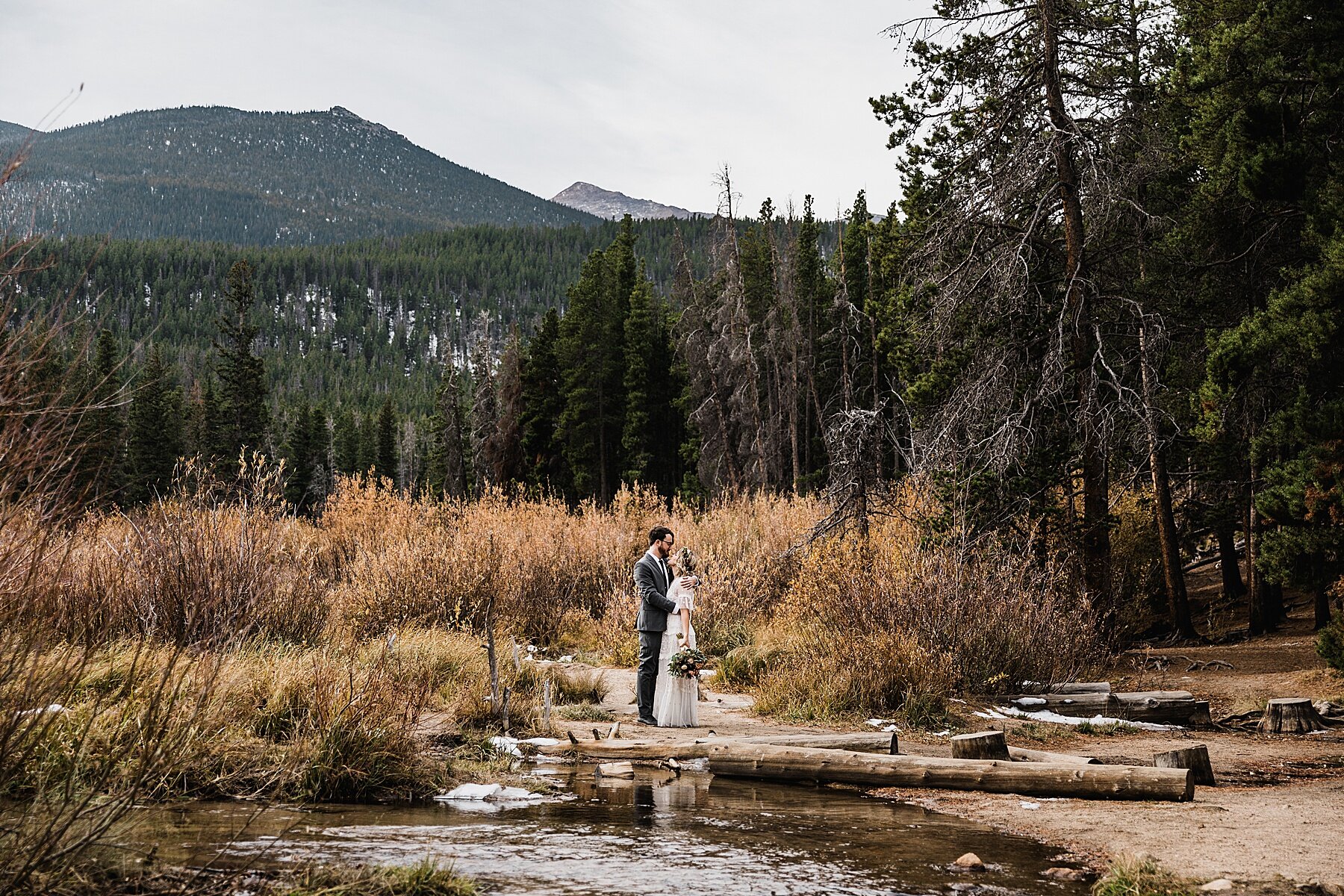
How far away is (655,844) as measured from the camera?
6426mm

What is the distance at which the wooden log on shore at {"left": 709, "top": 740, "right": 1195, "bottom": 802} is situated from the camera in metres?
7.64

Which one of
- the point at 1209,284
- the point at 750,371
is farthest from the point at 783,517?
the point at 750,371

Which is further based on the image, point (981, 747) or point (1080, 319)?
point (1080, 319)

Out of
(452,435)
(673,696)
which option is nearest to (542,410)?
(452,435)

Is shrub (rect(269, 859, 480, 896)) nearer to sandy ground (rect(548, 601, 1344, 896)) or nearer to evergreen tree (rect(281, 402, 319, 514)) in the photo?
sandy ground (rect(548, 601, 1344, 896))

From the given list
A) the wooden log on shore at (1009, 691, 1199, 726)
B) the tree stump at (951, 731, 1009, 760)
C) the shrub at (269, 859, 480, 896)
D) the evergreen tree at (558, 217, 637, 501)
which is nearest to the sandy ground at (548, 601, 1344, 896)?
the wooden log on shore at (1009, 691, 1199, 726)

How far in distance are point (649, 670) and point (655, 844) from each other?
4.95 meters

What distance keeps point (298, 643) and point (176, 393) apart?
69.5 m

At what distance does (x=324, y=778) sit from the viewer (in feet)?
24.3

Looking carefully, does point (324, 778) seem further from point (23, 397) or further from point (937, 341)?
point (937, 341)

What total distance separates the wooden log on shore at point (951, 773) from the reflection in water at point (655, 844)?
433 millimetres

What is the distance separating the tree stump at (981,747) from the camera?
8.52m

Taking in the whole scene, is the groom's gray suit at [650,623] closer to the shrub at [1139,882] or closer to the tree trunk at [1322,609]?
the shrub at [1139,882]

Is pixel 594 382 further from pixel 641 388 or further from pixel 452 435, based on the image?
pixel 452 435
